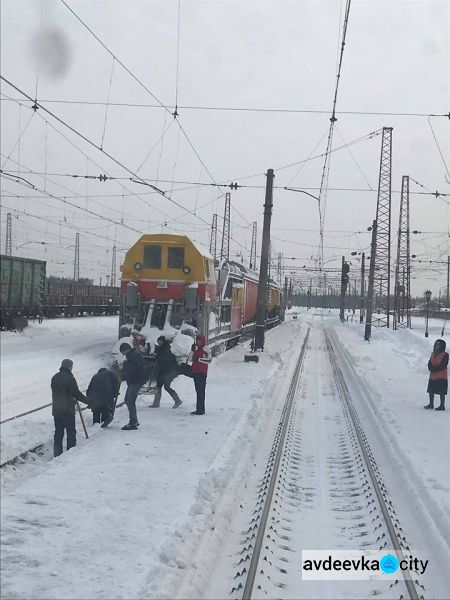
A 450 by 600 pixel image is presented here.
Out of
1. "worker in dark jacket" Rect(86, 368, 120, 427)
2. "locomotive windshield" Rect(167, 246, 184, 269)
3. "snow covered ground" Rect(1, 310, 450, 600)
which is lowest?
"snow covered ground" Rect(1, 310, 450, 600)

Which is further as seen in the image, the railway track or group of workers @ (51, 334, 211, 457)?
group of workers @ (51, 334, 211, 457)

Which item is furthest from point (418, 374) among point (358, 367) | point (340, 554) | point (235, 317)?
point (340, 554)

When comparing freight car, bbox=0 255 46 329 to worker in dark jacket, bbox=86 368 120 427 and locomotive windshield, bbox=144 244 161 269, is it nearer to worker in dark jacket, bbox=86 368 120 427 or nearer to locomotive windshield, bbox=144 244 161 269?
locomotive windshield, bbox=144 244 161 269

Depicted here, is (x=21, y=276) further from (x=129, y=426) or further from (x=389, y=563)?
(x=389, y=563)

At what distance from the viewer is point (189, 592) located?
4.92 m

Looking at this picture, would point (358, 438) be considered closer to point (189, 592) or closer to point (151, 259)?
point (189, 592)

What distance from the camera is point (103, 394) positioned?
11.0 metres

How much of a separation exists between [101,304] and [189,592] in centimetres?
3674

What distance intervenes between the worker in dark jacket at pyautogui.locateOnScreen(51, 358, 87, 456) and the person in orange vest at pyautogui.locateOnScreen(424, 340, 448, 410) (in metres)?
8.05

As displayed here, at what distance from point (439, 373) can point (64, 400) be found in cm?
846

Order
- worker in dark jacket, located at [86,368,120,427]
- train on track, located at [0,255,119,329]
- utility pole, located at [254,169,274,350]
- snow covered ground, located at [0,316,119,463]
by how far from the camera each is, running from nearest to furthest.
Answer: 1. snow covered ground, located at [0,316,119,463]
2. worker in dark jacket, located at [86,368,120,427]
3. train on track, located at [0,255,119,329]
4. utility pole, located at [254,169,274,350]

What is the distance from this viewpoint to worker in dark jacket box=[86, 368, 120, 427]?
1088 centimetres
